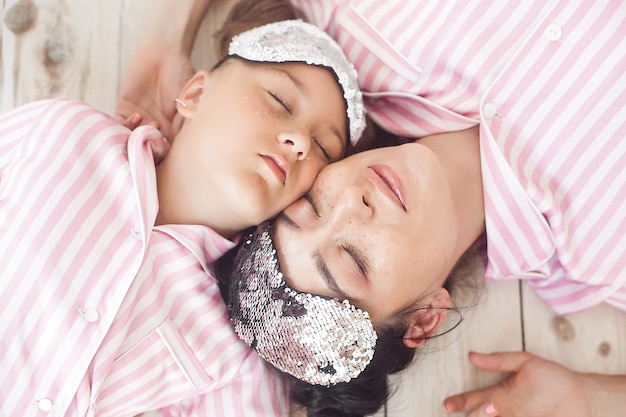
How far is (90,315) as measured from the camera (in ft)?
3.27

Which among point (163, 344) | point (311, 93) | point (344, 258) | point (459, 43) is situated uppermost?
point (459, 43)

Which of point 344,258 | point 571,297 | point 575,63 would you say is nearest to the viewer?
point 344,258

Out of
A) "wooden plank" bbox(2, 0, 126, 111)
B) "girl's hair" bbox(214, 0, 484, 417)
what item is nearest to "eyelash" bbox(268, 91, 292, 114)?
"girl's hair" bbox(214, 0, 484, 417)

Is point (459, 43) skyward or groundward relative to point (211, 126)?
skyward

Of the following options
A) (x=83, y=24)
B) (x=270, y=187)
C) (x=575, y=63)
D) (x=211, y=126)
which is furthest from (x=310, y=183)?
(x=83, y=24)

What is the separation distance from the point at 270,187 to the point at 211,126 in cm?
15

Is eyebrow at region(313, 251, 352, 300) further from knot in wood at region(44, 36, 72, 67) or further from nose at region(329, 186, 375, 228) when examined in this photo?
knot in wood at region(44, 36, 72, 67)

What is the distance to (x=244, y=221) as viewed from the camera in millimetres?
1109

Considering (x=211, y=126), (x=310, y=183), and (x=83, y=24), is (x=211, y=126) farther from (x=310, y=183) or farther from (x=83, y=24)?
(x=83, y=24)

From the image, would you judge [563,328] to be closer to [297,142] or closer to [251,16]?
[297,142]

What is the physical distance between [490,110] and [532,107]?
76 millimetres

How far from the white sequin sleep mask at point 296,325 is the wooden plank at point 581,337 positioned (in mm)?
515

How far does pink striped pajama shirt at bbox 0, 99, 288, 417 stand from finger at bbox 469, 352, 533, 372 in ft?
1.45

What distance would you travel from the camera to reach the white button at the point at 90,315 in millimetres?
996
